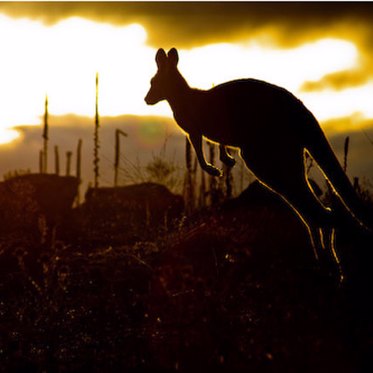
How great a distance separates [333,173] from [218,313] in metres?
2.24

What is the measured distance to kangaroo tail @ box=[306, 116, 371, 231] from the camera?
5.42 m

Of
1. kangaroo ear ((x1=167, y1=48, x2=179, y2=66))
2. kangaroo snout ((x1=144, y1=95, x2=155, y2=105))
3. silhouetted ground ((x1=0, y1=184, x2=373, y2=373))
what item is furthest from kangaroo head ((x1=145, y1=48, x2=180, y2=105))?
silhouetted ground ((x1=0, y1=184, x2=373, y2=373))

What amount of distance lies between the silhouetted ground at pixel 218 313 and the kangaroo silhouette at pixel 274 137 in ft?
1.38

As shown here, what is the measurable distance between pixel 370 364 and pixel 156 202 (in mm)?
25056

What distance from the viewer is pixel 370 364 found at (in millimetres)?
6070

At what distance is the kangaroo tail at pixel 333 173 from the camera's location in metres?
5.42

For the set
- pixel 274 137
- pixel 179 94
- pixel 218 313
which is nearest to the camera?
pixel 274 137

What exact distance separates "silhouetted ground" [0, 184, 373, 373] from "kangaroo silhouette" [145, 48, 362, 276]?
0.42m

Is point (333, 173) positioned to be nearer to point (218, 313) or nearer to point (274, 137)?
point (274, 137)

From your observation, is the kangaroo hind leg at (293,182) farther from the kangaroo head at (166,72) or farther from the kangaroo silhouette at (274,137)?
the kangaroo head at (166,72)

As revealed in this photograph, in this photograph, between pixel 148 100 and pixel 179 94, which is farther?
pixel 148 100

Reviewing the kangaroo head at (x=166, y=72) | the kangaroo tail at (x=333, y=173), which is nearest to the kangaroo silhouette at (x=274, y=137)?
the kangaroo tail at (x=333, y=173)

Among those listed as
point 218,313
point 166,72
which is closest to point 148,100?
point 166,72

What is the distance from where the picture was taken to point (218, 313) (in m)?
7.16
